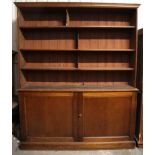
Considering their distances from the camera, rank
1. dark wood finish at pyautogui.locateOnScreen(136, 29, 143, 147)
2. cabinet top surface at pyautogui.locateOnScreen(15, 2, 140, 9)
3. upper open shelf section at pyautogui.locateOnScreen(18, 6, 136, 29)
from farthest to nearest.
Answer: upper open shelf section at pyautogui.locateOnScreen(18, 6, 136, 29)
dark wood finish at pyautogui.locateOnScreen(136, 29, 143, 147)
cabinet top surface at pyautogui.locateOnScreen(15, 2, 140, 9)

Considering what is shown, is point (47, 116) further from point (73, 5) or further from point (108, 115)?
point (73, 5)

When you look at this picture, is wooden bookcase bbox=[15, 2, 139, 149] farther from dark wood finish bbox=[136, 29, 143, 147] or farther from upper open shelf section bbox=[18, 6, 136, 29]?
dark wood finish bbox=[136, 29, 143, 147]

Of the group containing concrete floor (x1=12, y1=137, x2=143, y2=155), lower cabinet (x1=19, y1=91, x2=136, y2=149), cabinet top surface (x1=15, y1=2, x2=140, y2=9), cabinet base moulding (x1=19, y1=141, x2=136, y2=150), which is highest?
cabinet top surface (x1=15, y1=2, x2=140, y2=9)

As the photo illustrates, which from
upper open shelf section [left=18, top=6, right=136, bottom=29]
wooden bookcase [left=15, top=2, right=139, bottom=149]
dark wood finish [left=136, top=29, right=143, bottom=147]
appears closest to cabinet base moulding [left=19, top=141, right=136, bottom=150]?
wooden bookcase [left=15, top=2, right=139, bottom=149]

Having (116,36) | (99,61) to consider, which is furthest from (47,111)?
(116,36)

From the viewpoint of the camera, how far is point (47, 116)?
6.53 feet

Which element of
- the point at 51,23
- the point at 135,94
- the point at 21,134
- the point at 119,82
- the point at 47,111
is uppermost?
the point at 51,23

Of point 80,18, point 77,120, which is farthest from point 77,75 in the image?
point 80,18

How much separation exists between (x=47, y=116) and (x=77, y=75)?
79 centimetres

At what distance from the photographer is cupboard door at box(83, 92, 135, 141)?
77.4 inches
